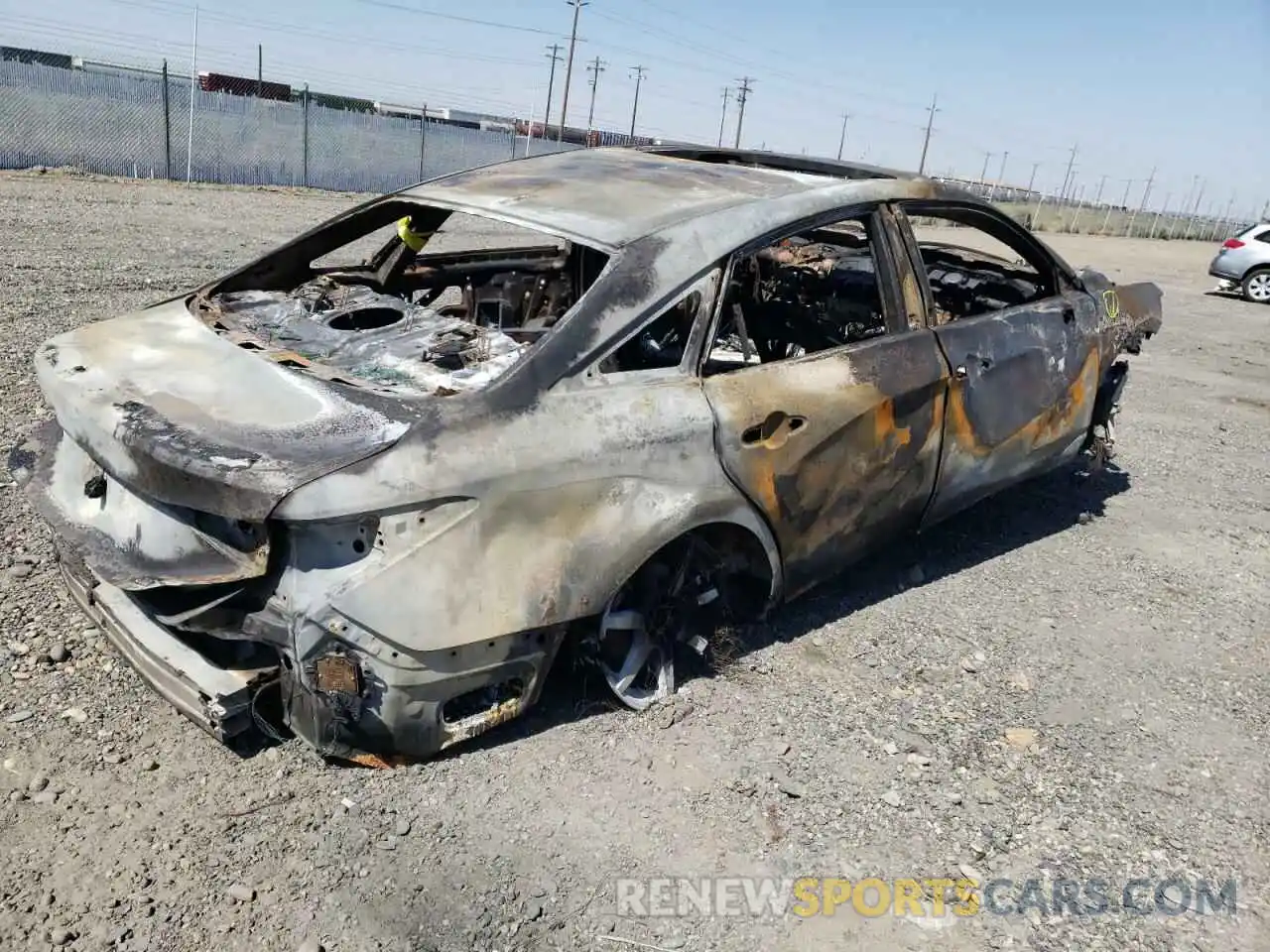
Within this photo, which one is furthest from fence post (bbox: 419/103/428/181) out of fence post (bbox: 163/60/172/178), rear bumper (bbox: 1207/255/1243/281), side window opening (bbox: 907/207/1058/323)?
side window opening (bbox: 907/207/1058/323)

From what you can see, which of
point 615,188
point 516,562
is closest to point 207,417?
point 516,562

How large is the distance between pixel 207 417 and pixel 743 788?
180 cm

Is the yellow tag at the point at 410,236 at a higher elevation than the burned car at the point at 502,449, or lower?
higher

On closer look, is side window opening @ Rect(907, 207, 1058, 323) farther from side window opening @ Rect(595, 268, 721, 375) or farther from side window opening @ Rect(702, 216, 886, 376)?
side window opening @ Rect(595, 268, 721, 375)

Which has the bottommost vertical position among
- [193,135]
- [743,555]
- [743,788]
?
[743,788]

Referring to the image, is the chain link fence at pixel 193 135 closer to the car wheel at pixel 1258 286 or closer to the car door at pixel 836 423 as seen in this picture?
the car wheel at pixel 1258 286

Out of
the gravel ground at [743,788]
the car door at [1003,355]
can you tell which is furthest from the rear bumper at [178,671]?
the car door at [1003,355]

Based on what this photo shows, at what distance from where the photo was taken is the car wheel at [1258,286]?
1641 cm

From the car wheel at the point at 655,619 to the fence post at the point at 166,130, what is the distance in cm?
1962

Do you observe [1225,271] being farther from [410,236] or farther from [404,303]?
[404,303]

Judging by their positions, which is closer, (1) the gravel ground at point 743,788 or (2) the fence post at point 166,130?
(1) the gravel ground at point 743,788

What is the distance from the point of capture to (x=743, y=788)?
111 inches

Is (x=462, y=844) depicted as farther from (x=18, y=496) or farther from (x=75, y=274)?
(x=75, y=274)

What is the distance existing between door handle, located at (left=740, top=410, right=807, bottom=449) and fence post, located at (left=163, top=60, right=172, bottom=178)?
1957cm
